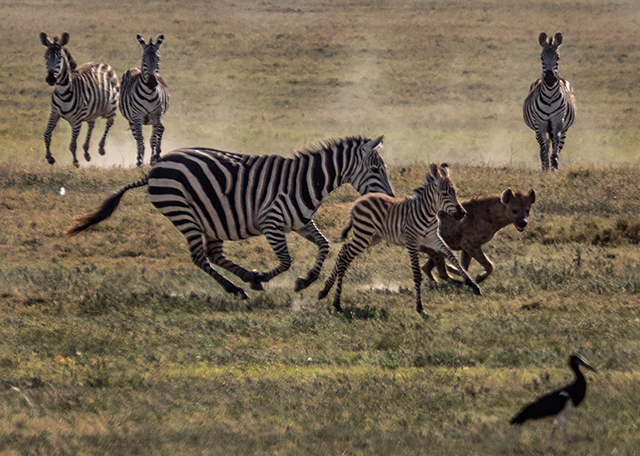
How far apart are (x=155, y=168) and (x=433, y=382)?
5.50 metres

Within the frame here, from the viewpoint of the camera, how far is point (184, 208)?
12008 mm

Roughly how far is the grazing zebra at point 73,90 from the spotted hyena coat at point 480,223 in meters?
11.4

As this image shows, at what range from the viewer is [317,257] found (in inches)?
461

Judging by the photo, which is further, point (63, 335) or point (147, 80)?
point (147, 80)

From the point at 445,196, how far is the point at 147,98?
1226 cm

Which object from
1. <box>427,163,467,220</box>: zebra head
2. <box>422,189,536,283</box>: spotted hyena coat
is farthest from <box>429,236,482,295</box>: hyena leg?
<box>422,189,536,283</box>: spotted hyena coat

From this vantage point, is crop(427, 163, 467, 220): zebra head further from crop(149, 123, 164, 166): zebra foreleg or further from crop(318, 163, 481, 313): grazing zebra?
crop(149, 123, 164, 166): zebra foreleg

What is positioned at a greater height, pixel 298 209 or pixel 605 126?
pixel 605 126

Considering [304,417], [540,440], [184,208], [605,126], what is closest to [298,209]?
[184,208]

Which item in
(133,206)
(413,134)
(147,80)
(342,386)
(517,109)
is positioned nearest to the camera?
(342,386)

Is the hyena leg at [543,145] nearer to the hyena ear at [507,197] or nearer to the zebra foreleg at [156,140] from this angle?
the zebra foreleg at [156,140]

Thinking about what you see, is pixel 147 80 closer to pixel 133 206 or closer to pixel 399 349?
pixel 133 206

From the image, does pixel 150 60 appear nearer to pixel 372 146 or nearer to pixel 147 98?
pixel 147 98

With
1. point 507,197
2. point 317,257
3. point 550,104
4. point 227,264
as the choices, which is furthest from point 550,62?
point 227,264
